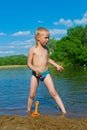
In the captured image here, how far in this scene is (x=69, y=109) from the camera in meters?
8.94

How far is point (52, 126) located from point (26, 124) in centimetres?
42

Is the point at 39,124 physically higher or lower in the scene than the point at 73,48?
lower

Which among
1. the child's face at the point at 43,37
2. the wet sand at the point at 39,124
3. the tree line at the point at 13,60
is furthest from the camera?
the tree line at the point at 13,60

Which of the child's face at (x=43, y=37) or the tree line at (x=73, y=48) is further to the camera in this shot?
the tree line at (x=73, y=48)

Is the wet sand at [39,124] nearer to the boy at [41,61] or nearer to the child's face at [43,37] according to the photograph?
the boy at [41,61]

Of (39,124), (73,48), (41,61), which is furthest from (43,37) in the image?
(73,48)

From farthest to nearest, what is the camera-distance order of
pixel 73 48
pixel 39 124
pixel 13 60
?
pixel 13 60 < pixel 73 48 < pixel 39 124

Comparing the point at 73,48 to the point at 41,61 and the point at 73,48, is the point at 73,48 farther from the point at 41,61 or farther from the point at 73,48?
the point at 41,61

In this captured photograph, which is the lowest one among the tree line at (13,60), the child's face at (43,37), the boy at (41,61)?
the boy at (41,61)

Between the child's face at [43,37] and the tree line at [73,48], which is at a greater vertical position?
the tree line at [73,48]

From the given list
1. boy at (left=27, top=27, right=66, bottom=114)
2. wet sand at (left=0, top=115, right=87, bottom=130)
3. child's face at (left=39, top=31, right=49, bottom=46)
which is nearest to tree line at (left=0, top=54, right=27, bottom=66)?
boy at (left=27, top=27, right=66, bottom=114)

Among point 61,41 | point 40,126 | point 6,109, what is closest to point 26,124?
point 40,126

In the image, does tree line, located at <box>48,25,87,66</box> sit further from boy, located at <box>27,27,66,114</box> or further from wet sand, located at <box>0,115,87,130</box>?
wet sand, located at <box>0,115,87,130</box>

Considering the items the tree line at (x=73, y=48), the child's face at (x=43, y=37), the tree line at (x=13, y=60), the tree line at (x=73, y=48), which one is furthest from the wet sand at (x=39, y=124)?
the tree line at (x=13, y=60)
